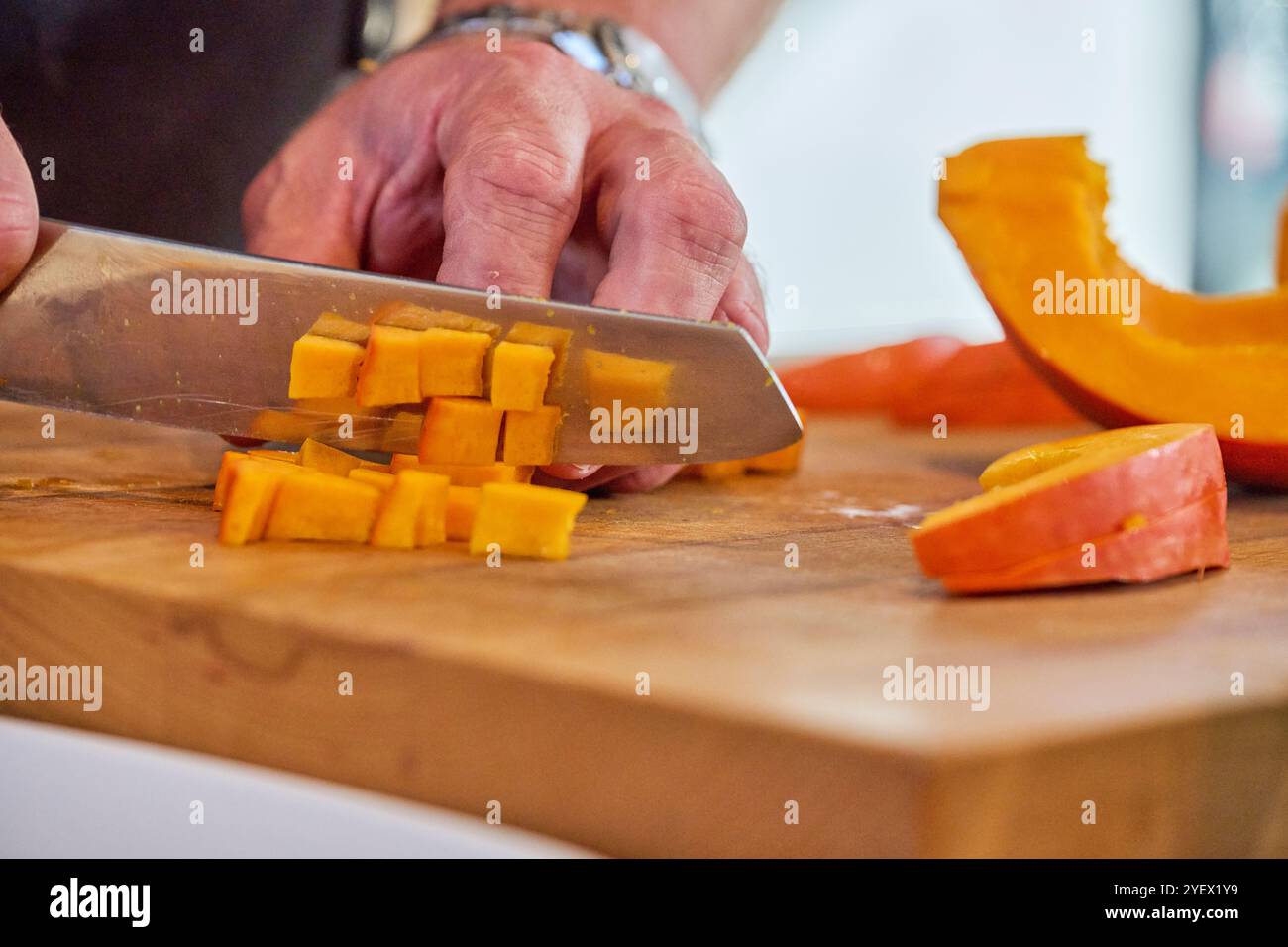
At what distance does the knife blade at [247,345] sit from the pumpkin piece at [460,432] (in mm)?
62

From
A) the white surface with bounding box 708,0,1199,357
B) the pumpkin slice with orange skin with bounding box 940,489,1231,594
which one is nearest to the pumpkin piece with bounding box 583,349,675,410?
the pumpkin slice with orange skin with bounding box 940,489,1231,594

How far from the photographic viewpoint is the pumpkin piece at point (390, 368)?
1098 millimetres

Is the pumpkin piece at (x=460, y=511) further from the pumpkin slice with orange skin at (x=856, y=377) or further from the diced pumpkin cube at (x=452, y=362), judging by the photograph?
the pumpkin slice with orange skin at (x=856, y=377)

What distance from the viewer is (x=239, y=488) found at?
102cm

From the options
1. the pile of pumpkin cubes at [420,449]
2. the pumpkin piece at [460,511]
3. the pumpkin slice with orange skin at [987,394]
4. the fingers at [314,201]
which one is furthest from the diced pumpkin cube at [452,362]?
the pumpkin slice with orange skin at [987,394]

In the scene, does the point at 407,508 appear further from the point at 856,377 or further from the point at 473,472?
the point at 856,377

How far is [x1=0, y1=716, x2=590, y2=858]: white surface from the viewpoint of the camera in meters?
0.75

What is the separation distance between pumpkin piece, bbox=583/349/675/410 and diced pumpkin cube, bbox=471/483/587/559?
17 cm

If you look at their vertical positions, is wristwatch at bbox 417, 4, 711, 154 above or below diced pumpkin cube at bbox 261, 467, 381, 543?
above

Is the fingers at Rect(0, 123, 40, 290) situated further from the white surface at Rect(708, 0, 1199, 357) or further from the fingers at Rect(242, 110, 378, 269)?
the white surface at Rect(708, 0, 1199, 357)

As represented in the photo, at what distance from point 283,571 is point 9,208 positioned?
0.44 meters

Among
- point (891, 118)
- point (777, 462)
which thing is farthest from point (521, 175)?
point (891, 118)

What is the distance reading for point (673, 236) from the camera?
1.29 metres
